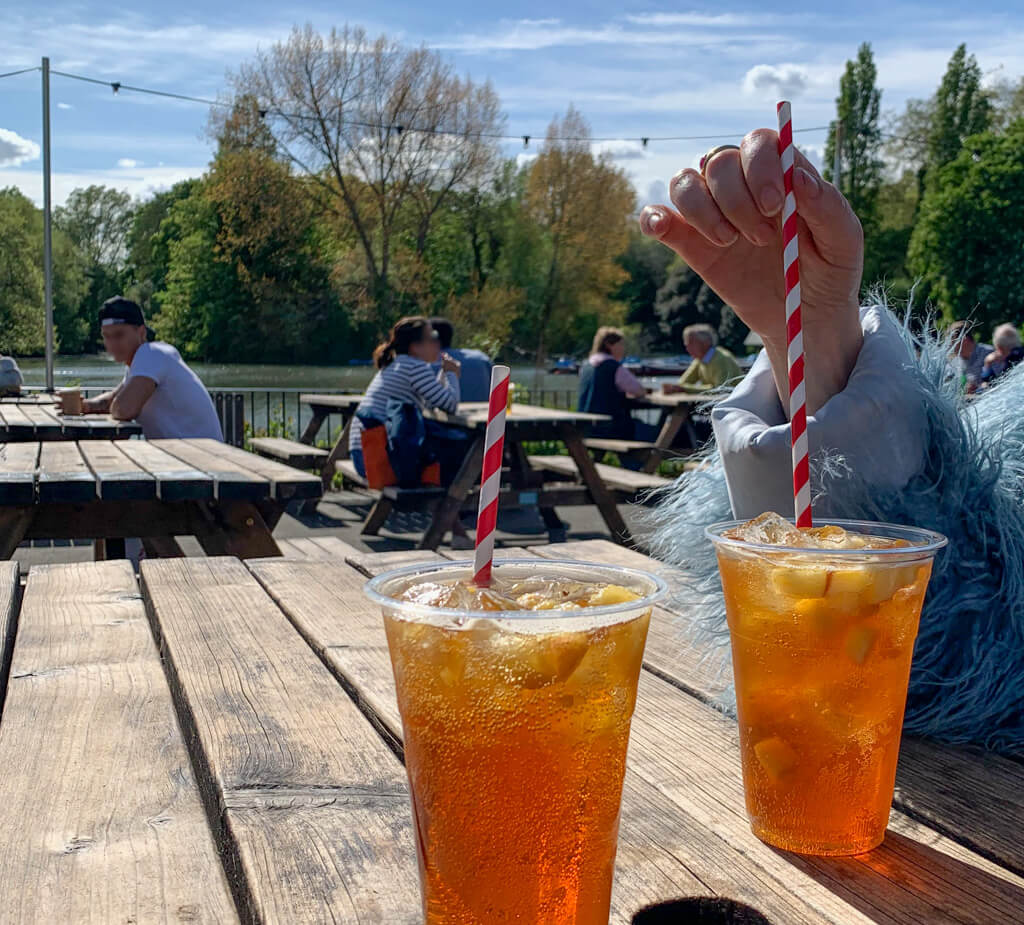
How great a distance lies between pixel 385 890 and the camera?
78 centimetres

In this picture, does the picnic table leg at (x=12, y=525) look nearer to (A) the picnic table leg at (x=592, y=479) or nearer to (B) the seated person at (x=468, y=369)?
(A) the picnic table leg at (x=592, y=479)

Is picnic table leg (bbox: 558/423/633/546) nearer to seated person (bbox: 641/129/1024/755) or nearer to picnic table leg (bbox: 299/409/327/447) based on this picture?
picnic table leg (bbox: 299/409/327/447)

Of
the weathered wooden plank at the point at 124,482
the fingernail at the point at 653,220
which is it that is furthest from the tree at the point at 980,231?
the fingernail at the point at 653,220

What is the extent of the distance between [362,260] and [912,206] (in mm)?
36002

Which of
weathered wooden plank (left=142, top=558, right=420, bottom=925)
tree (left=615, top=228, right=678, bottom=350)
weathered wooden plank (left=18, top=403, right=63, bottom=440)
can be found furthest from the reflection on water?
tree (left=615, top=228, right=678, bottom=350)

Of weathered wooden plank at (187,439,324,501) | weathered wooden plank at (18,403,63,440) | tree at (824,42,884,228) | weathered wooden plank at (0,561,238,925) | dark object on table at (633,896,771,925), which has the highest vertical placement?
tree at (824,42,884,228)

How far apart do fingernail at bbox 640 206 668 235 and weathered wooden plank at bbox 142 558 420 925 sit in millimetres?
720

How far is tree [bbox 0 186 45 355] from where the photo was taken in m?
9.27

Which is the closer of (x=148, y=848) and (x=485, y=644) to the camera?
(x=485, y=644)

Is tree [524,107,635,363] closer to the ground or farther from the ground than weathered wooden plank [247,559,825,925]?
farther from the ground

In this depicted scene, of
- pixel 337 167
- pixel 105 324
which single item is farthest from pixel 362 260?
pixel 105 324

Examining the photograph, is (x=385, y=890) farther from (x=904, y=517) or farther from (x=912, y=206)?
(x=912, y=206)

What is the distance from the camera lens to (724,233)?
3.84ft

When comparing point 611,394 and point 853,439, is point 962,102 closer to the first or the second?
point 611,394
